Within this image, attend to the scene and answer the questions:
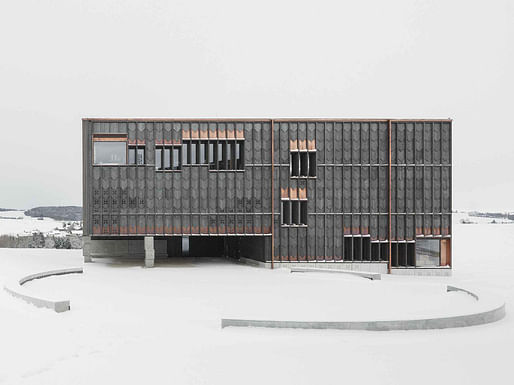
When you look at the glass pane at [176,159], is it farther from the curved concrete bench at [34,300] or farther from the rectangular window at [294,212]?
the curved concrete bench at [34,300]

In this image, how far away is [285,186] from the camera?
40500 millimetres

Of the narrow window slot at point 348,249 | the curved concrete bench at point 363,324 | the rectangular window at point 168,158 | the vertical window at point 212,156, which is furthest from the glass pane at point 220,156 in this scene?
the curved concrete bench at point 363,324

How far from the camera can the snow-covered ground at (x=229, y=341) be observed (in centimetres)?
A: 1355

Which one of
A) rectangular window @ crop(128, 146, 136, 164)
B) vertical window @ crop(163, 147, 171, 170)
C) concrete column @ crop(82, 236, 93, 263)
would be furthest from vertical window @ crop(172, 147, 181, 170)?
concrete column @ crop(82, 236, 93, 263)

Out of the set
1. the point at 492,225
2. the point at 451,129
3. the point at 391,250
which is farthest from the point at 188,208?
the point at 492,225

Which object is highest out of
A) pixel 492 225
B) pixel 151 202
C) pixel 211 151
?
pixel 211 151

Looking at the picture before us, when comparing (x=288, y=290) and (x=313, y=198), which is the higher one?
(x=313, y=198)

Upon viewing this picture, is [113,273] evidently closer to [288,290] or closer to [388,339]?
[288,290]

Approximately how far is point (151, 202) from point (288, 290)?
590 inches

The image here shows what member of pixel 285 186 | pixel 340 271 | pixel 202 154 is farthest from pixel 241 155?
pixel 340 271

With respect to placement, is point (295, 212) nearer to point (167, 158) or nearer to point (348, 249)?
point (348, 249)

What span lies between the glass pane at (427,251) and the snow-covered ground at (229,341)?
36.9 feet

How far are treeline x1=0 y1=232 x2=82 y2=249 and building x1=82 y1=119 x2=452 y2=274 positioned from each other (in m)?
59.8

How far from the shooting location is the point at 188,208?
Result: 39688 mm
